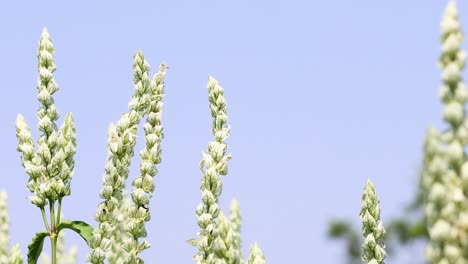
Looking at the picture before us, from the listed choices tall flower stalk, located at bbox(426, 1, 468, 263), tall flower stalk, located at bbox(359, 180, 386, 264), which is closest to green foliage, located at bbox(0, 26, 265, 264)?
tall flower stalk, located at bbox(359, 180, 386, 264)

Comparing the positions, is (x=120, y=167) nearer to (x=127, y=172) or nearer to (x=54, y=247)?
(x=127, y=172)

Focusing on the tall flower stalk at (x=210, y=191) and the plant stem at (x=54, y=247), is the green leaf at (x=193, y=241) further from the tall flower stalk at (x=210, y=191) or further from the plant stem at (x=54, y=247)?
the plant stem at (x=54, y=247)

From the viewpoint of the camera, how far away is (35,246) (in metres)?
5.08

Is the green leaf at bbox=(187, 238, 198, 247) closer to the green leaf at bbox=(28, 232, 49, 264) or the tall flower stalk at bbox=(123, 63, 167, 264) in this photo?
the tall flower stalk at bbox=(123, 63, 167, 264)

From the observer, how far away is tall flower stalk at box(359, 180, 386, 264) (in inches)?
138

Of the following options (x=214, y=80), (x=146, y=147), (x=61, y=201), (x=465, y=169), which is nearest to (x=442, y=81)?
(x=465, y=169)

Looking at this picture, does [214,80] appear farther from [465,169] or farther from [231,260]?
[465,169]

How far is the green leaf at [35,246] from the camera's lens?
505 cm

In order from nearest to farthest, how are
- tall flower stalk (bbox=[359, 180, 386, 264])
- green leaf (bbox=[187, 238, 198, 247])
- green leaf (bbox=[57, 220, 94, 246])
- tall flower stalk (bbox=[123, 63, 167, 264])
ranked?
1. tall flower stalk (bbox=[359, 180, 386, 264])
2. green leaf (bbox=[187, 238, 198, 247])
3. tall flower stalk (bbox=[123, 63, 167, 264])
4. green leaf (bbox=[57, 220, 94, 246])

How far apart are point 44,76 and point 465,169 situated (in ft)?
11.7

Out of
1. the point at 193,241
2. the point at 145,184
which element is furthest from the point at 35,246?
the point at 193,241

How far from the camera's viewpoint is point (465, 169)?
186 cm

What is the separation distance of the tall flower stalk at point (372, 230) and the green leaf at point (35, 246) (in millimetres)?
2189

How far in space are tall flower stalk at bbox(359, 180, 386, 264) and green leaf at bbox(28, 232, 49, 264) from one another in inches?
86.2
